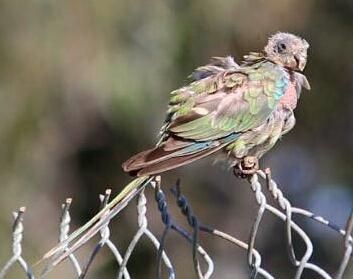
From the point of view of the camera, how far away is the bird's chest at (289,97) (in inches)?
147

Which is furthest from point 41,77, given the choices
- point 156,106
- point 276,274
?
point 276,274

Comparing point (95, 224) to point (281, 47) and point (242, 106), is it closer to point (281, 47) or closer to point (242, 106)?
point (242, 106)

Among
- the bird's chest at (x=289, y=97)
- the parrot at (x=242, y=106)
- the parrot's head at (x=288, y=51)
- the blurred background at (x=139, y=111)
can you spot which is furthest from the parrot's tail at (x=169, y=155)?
the blurred background at (x=139, y=111)

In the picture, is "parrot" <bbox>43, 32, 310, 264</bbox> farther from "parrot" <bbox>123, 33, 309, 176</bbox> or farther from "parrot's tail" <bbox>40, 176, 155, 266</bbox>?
"parrot's tail" <bbox>40, 176, 155, 266</bbox>

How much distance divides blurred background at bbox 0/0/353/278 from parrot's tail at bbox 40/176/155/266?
3.10 meters

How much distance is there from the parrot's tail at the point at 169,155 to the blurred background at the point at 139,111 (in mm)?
2752

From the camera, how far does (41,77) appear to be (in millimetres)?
7488

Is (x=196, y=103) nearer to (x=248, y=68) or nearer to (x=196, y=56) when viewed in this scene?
(x=248, y=68)

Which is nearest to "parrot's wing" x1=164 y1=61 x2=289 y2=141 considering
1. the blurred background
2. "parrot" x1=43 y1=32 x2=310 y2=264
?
"parrot" x1=43 y1=32 x2=310 y2=264

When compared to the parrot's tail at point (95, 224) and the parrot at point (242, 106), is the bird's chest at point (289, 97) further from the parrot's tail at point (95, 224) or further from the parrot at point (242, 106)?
the parrot's tail at point (95, 224)

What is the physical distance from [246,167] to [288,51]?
0.52 meters

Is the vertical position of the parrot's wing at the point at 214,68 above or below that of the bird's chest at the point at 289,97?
above

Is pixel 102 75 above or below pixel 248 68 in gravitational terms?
above

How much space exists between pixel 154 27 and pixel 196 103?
3909 mm
